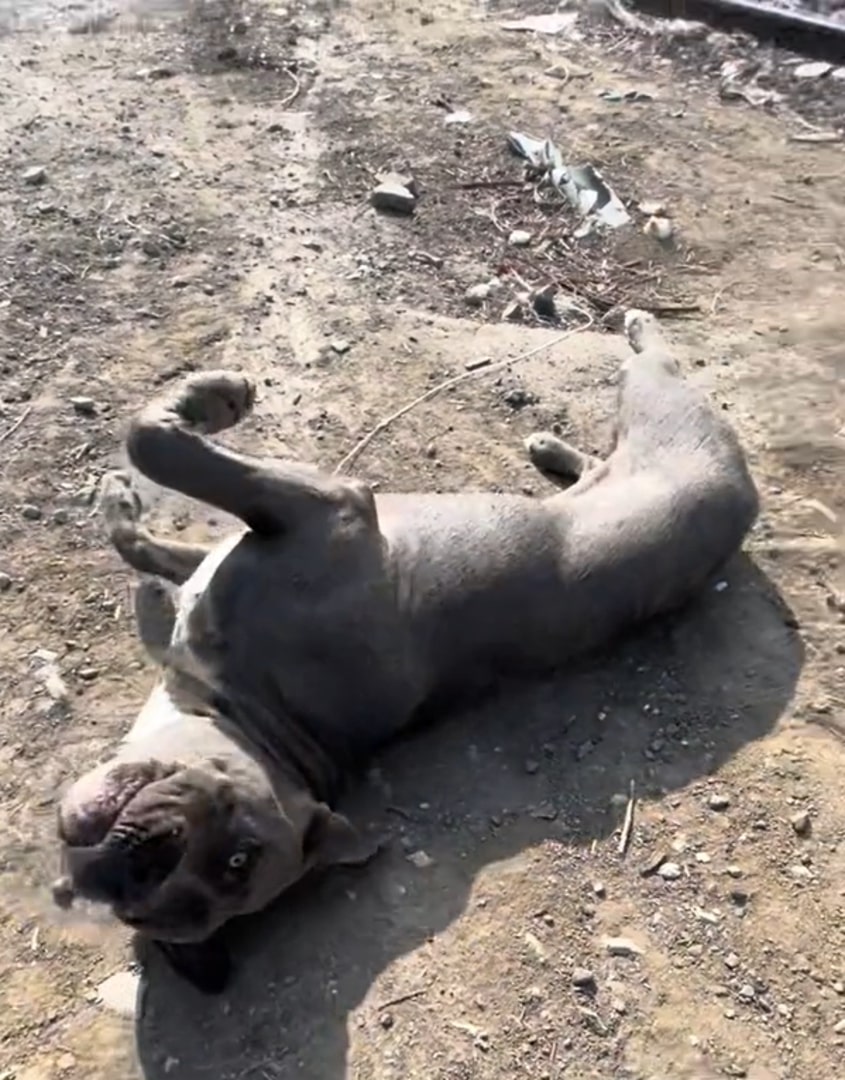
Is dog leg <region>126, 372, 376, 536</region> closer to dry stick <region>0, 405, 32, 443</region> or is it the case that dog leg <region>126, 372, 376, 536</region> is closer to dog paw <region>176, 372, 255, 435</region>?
dog paw <region>176, 372, 255, 435</region>

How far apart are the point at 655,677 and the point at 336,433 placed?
4.94ft

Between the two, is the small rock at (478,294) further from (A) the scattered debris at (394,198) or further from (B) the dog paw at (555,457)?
(B) the dog paw at (555,457)

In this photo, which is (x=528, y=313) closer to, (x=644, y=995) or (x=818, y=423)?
(x=818, y=423)

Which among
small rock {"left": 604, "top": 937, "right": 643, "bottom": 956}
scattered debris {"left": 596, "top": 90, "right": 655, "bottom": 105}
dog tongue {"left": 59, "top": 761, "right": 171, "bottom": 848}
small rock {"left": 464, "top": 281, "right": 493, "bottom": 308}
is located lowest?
small rock {"left": 604, "top": 937, "right": 643, "bottom": 956}

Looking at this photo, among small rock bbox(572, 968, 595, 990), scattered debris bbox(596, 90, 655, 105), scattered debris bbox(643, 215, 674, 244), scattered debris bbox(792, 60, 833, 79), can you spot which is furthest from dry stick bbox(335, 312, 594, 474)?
scattered debris bbox(792, 60, 833, 79)

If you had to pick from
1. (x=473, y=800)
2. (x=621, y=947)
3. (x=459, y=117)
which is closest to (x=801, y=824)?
(x=621, y=947)

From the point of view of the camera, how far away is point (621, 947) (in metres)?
3.87

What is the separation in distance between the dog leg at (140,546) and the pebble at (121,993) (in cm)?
126

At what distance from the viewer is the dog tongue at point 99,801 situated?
320cm

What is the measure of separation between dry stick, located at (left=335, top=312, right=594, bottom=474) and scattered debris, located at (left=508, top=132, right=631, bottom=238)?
735 millimetres

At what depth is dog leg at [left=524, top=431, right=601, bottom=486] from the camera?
5105mm

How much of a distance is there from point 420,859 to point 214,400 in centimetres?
150

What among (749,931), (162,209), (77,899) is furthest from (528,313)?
(77,899)

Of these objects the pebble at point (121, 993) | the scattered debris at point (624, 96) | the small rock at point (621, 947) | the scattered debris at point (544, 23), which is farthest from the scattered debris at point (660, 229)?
the pebble at point (121, 993)
